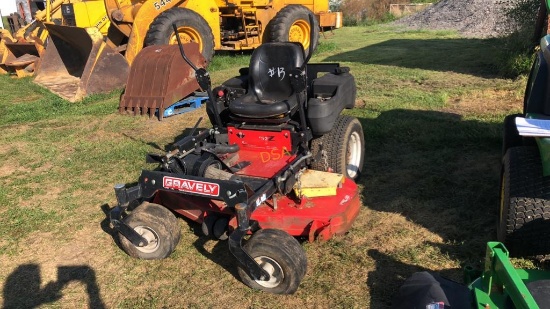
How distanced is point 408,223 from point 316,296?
3.79 ft

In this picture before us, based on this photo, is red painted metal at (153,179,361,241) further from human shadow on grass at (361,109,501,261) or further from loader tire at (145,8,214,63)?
loader tire at (145,8,214,63)

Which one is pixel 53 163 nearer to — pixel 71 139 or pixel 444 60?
pixel 71 139

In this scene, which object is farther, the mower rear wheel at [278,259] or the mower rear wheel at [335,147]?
the mower rear wheel at [335,147]

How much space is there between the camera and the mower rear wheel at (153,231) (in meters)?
3.39

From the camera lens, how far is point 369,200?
13.9 ft

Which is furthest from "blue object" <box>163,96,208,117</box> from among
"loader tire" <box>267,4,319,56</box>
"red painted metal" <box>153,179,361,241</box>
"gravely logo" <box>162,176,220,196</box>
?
"gravely logo" <box>162,176,220,196</box>

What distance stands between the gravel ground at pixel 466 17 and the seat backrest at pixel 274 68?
1253 cm

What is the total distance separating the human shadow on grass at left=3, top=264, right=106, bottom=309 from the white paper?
9.08 feet

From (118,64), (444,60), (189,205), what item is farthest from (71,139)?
(444,60)

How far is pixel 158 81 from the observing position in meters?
7.16

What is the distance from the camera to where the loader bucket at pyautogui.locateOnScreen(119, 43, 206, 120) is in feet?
23.2

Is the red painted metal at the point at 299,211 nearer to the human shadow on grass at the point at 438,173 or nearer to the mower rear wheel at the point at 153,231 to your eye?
the mower rear wheel at the point at 153,231

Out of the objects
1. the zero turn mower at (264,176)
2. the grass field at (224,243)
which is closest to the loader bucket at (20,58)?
the grass field at (224,243)

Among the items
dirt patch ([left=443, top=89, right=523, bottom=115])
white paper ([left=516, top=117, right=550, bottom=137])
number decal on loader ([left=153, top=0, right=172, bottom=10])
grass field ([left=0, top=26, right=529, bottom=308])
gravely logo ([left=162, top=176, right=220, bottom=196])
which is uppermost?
number decal on loader ([left=153, top=0, right=172, bottom=10])
